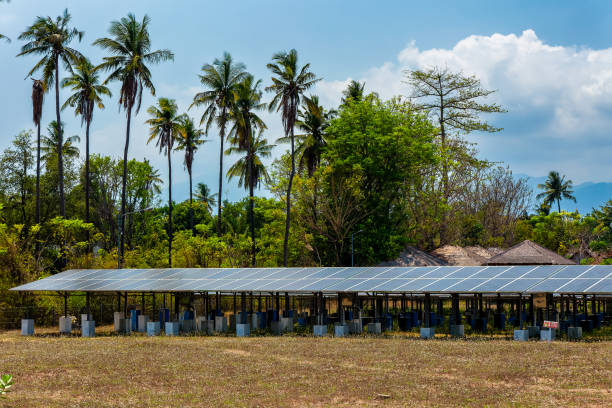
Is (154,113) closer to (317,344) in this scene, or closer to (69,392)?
(317,344)

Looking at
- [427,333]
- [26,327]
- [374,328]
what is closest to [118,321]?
[26,327]

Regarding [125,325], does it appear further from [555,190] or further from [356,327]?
[555,190]

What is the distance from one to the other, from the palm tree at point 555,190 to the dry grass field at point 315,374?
105 meters

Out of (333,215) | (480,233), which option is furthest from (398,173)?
(480,233)

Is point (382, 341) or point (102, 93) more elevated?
point (102, 93)

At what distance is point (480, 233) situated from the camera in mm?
79125

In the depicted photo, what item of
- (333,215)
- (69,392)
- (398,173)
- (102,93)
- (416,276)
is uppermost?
(102,93)

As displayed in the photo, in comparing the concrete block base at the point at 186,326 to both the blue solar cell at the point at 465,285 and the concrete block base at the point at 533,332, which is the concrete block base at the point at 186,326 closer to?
the blue solar cell at the point at 465,285

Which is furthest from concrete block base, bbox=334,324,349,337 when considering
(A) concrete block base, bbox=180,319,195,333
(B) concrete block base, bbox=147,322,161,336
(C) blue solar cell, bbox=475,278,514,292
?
(B) concrete block base, bbox=147,322,161,336

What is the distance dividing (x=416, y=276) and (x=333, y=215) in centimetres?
2746

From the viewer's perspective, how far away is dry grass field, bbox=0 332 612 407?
59.0 ft

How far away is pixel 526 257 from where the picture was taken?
51.3 meters

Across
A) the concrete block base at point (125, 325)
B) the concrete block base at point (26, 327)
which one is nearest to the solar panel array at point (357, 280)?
the concrete block base at point (26, 327)

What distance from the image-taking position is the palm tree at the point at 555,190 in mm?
126250
